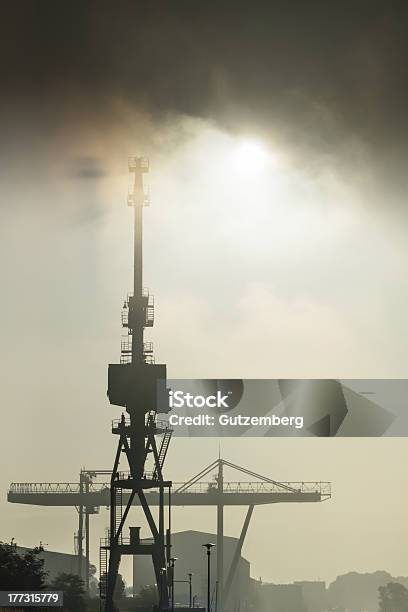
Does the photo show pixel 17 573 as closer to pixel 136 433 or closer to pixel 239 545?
pixel 136 433

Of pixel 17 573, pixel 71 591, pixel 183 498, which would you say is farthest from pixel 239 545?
pixel 17 573

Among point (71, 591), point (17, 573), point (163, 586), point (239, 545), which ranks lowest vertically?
point (163, 586)

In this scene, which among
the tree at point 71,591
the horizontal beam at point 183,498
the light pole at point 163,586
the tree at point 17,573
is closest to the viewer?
the light pole at point 163,586

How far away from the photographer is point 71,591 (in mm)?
134625

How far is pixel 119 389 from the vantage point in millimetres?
112125

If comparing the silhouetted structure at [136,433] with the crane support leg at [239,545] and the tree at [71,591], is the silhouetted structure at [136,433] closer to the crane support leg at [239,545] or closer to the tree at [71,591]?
the tree at [71,591]

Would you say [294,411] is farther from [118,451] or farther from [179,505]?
[179,505]

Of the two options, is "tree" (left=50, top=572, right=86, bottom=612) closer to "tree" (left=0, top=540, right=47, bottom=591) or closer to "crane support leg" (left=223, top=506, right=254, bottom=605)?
"tree" (left=0, top=540, right=47, bottom=591)

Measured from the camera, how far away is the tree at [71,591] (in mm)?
121863

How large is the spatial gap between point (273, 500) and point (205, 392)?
345 feet

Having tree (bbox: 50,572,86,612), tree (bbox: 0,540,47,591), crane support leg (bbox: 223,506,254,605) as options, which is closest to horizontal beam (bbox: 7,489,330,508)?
crane support leg (bbox: 223,506,254,605)

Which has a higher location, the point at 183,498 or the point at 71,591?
the point at 183,498

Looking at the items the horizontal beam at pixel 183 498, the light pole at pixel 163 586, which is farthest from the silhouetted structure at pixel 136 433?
the horizontal beam at pixel 183 498

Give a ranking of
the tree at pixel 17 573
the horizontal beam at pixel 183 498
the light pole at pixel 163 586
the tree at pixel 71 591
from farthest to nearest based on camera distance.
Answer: the horizontal beam at pixel 183 498 < the tree at pixel 71 591 < the tree at pixel 17 573 < the light pole at pixel 163 586
